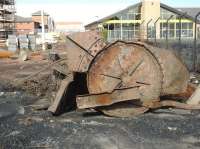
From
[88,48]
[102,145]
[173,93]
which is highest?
[88,48]

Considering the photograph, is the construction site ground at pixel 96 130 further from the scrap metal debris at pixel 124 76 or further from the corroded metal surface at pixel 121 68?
the corroded metal surface at pixel 121 68

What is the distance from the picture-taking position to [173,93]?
31.0 ft

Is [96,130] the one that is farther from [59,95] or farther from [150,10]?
[150,10]

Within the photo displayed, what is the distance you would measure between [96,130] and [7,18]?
76.5 metres

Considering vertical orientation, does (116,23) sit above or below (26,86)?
above

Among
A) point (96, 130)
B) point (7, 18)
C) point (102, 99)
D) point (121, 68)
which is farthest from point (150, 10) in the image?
→ point (96, 130)

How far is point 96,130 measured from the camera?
8180 millimetres

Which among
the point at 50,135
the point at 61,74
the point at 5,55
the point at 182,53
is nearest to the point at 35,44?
the point at 5,55

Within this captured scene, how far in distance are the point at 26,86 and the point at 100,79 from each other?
446cm

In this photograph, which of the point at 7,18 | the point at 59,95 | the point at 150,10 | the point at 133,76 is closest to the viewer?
the point at 133,76

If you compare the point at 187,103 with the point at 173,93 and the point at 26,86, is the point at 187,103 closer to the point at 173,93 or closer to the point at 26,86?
the point at 173,93

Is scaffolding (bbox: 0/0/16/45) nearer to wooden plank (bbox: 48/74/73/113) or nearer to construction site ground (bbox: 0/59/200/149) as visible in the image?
wooden plank (bbox: 48/74/73/113)

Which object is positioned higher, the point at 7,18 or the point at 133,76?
the point at 7,18

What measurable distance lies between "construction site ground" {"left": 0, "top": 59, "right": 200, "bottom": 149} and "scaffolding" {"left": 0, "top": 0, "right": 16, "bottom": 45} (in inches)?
2723
